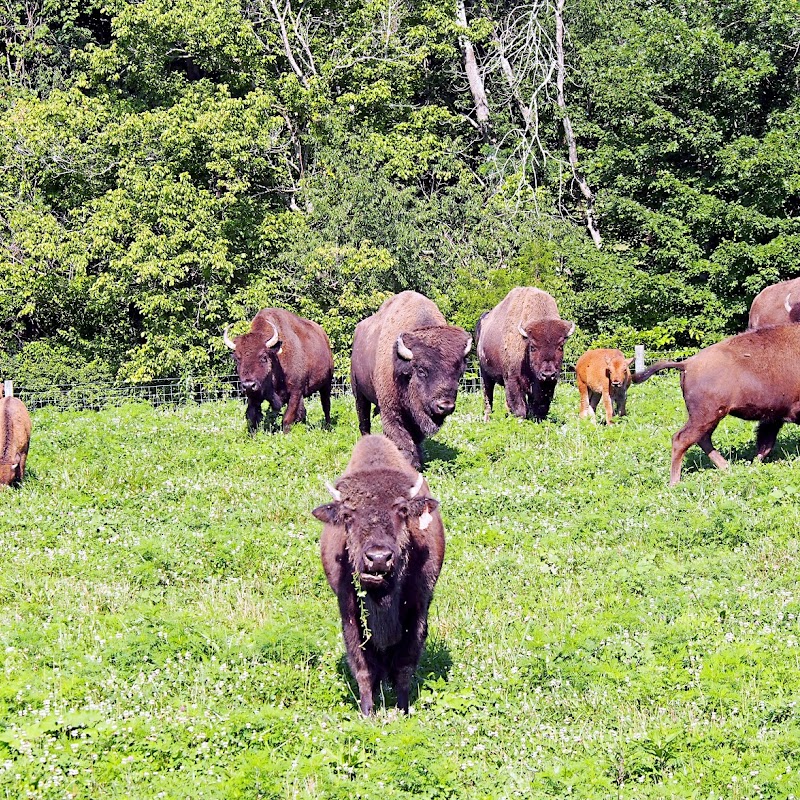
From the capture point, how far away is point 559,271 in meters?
40.1

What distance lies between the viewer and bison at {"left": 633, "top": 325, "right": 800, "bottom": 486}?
13.9 metres

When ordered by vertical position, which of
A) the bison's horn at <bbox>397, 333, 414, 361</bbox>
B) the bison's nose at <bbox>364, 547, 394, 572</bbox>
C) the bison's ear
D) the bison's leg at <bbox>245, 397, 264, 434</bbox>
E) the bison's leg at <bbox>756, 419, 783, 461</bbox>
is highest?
the bison's horn at <bbox>397, 333, 414, 361</bbox>

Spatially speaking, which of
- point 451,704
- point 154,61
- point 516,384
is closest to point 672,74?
point 154,61

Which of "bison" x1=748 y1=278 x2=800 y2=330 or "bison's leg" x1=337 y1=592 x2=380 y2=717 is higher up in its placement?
"bison" x1=748 y1=278 x2=800 y2=330

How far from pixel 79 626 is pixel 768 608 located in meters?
6.29

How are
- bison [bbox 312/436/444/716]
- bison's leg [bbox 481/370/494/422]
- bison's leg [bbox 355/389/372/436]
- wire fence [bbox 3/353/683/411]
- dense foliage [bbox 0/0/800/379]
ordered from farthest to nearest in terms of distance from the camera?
dense foliage [bbox 0/0/800/379], wire fence [bbox 3/353/683/411], bison's leg [bbox 481/370/494/422], bison's leg [bbox 355/389/372/436], bison [bbox 312/436/444/716]

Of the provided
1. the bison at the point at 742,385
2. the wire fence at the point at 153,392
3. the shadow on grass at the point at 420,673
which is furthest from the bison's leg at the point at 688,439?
the wire fence at the point at 153,392

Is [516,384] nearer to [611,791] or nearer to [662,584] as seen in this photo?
[662,584]

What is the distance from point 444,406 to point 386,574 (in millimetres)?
7063

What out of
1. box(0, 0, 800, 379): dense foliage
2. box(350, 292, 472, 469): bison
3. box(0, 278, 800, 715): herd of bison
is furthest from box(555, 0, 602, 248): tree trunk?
box(350, 292, 472, 469): bison

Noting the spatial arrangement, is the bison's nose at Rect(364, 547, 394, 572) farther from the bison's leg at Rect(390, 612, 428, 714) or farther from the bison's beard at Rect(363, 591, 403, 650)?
the bison's leg at Rect(390, 612, 428, 714)

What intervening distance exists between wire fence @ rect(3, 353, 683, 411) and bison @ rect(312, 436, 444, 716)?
18.7m

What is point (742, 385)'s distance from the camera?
13.9 meters

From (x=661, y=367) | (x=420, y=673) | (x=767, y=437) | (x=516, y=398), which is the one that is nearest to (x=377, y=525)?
(x=420, y=673)
